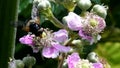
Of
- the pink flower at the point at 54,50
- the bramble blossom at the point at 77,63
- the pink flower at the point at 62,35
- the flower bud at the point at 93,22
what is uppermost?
the flower bud at the point at 93,22

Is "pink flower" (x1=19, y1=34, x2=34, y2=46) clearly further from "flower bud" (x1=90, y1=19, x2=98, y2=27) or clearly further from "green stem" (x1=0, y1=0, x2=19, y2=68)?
"flower bud" (x1=90, y1=19, x2=98, y2=27)

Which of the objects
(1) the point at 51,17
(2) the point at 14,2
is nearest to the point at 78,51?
(1) the point at 51,17

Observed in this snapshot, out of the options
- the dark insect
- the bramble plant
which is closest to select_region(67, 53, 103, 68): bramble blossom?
the bramble plant

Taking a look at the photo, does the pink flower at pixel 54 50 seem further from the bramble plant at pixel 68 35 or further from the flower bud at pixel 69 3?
the flower bud at pixel 69 3

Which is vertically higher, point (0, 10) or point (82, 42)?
point (0, 10)

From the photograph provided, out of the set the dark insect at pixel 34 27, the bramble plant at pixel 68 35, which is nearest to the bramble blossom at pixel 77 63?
the bramble plant at pixel 68 35

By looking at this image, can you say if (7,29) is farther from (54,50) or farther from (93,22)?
(93,22)

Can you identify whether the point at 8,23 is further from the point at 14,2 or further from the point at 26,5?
the point at 26,5
